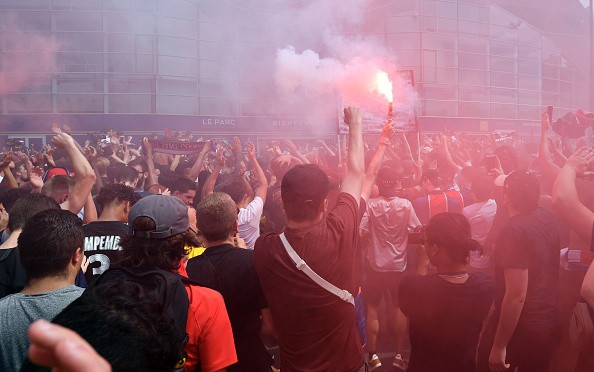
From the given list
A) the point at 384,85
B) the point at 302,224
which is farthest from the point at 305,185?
the point at 384,85

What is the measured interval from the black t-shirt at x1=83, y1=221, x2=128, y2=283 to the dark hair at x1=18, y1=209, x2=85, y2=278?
0.69 metres

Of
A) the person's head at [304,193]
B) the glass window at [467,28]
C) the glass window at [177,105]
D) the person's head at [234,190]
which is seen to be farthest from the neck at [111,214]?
the glass window at [467,28]

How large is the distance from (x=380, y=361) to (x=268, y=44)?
7152mm

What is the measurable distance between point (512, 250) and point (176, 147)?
4695 mm

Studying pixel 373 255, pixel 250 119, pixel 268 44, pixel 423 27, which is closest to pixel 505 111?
pixel 423 27

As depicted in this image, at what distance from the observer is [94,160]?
18.5 ft

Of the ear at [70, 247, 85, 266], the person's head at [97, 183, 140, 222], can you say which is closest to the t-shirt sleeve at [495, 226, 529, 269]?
the ear at [70, 247, 85, 266]

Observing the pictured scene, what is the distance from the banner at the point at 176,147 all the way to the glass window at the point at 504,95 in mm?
19623

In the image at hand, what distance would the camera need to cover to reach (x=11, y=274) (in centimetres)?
216

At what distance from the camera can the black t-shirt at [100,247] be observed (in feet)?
8.31

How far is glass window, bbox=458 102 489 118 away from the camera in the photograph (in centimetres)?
2194

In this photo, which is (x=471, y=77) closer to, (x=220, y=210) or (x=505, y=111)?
(x=505, y=111)

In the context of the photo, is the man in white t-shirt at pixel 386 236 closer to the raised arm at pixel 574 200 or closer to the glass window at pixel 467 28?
the raised arm at pixel 574 200

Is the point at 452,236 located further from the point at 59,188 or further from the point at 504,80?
the point at 504,80
